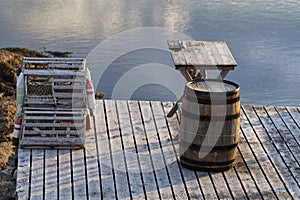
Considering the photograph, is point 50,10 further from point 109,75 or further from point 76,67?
point 76,67

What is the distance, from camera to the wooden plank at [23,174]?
5769 millimetres

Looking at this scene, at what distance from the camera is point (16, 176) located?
614 cm

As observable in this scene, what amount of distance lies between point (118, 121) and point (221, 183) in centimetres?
171

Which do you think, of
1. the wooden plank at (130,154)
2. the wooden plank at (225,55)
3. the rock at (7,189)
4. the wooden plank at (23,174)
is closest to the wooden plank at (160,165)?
the wooden plank at (130,154)

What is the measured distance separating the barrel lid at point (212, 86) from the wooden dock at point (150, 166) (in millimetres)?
772

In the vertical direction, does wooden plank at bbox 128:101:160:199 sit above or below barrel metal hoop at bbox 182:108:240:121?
below

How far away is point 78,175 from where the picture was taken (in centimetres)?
608

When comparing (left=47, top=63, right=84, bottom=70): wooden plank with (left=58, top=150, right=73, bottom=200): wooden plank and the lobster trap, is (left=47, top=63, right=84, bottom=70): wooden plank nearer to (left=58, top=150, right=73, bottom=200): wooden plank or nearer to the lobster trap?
the lobster trap

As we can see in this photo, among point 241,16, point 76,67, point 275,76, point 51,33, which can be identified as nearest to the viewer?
point 76,67

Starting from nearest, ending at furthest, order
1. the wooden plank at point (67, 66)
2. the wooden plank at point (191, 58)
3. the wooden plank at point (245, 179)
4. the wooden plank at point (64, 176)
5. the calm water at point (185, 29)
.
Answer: the wooden plank at point (64, 176)
the wooden plank at point (245, 179)
the wooden plank at point (191, 58)
the wooden plank at point (67, 66)
the calm water at point (185, 29)

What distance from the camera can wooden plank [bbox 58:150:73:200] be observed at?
18.9 ft

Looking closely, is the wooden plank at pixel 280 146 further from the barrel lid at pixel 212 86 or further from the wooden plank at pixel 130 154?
the wooden plank at pixel 130 154

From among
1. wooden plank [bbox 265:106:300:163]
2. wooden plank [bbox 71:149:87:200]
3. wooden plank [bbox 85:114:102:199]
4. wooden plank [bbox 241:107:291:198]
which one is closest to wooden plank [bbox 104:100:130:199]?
wooden plank [bbox 85:114:102:199]

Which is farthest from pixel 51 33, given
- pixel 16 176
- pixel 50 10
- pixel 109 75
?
pixel 16 176
